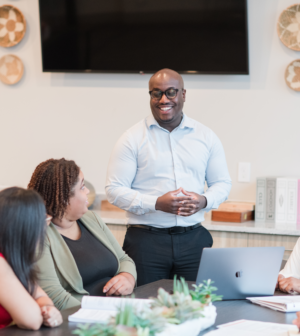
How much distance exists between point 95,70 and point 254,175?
1409 mm

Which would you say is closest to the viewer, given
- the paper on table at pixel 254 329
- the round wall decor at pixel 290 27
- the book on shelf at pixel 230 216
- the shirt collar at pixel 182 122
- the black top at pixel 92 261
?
the paper on table at pixel 254 329

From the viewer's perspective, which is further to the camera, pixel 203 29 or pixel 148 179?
pixel 203 29

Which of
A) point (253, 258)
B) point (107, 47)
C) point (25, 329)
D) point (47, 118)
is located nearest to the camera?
point (25, 329)

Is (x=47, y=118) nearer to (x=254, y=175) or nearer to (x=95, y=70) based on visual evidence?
(x=95, y=70)

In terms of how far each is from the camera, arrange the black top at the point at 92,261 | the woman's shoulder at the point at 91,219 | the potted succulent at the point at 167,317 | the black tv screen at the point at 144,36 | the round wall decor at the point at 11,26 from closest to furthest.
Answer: the potted succulent at the point at 167,317 → the black top at the point at 92,261 → the woman's shoulder at the point at 91,219 → the black tv screen at the point at 144,36 → the round wall decor at the point at 11,26

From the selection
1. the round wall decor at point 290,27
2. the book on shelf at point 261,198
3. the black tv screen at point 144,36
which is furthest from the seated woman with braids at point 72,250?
the round wall decor at point 290,27

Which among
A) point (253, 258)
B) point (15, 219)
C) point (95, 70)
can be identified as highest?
point (95, 70)

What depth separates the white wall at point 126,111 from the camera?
3.20 m

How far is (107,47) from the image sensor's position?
3.50m

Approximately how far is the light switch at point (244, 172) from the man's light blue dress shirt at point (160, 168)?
946 millimetres

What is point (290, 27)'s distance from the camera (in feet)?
10.2

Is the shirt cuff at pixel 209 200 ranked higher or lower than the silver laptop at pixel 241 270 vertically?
higher

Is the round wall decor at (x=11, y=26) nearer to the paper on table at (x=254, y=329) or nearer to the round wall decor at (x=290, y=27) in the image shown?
the round wall decor at (x=290, y=27)

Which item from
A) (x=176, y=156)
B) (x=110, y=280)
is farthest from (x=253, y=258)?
(x=176, y=156)
